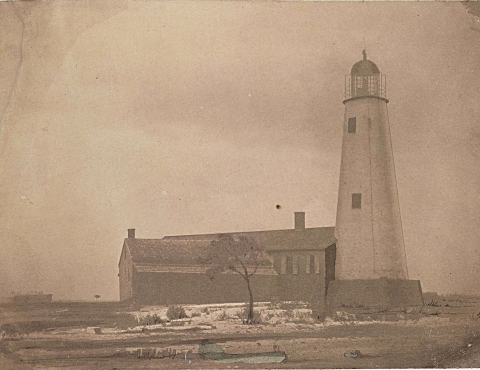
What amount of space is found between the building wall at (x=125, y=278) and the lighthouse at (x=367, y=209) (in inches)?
93.5

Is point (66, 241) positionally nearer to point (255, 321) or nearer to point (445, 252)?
point (255, 321)

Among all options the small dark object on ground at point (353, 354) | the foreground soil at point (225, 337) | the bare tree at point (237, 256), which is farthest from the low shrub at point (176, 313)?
the small dark object on ground at point (353, 354)

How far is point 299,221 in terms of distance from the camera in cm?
823

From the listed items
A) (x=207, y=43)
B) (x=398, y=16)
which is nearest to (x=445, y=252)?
(x=398, y=16)

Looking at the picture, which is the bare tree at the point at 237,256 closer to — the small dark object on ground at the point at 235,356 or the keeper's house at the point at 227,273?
the keeper's house at the point at 227,273

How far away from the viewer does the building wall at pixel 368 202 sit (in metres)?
8.47

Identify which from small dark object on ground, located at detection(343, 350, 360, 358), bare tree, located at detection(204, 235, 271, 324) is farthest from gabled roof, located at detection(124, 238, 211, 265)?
small dark object on ground, located at detection(343, 350, 360, 358)

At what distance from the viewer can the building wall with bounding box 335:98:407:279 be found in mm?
8469

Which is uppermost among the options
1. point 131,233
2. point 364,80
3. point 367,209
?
point 364,80

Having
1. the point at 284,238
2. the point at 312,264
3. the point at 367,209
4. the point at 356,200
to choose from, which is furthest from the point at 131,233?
the point at 367,209

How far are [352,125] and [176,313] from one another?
3139 mm

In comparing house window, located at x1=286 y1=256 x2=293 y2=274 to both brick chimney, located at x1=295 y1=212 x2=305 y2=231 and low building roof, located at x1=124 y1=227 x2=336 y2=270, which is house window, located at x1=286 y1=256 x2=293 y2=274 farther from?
brick chimney, located at x1=295 y1=212 x2=305 y2=231

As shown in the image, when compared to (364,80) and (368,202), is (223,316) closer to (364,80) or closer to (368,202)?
(368,202)

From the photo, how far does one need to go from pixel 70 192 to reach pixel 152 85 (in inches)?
64.2
